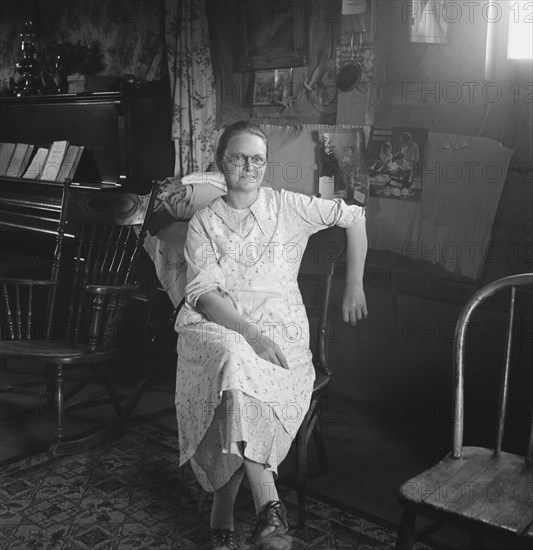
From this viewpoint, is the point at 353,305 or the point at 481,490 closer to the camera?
the point at 481,490

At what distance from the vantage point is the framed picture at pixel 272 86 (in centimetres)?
362

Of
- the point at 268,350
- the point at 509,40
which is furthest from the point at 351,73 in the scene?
the point at 268,350

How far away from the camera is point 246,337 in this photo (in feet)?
7.65

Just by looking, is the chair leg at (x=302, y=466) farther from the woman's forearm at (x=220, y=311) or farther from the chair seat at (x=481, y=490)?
the chair seat at (x=481, y=490)

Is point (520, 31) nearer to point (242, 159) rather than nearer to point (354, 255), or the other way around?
point (354, 255)

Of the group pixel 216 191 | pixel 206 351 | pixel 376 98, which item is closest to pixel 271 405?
pixel 206 351

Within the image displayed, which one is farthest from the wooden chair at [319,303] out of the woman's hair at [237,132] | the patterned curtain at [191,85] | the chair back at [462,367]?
the patterned curtain at [191,85]

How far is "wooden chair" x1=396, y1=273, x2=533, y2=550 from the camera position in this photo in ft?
5.03

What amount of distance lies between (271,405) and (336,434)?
1.14 meters

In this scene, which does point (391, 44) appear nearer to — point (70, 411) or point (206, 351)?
point (206, 351)

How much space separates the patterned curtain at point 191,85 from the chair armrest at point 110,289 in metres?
1.24

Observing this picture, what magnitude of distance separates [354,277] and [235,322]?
0.49 metres

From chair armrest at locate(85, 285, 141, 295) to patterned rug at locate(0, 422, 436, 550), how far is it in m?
0.67

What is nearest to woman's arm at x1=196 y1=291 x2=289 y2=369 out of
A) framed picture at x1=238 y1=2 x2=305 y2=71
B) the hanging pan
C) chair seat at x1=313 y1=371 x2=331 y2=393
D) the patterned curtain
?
chair seat at x1=313 y1=371 x2=331 y2=393
